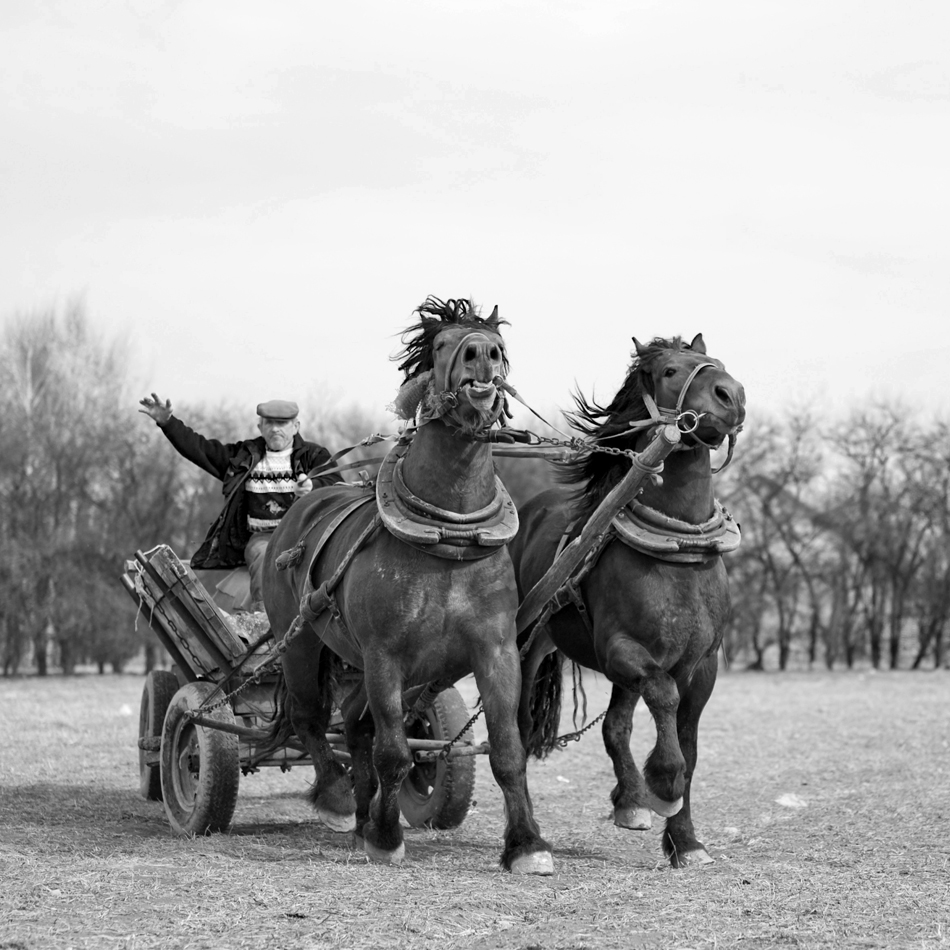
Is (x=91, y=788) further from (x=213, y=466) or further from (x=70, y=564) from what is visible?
(x=70, y=564)

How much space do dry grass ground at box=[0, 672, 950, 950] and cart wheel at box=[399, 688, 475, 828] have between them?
174 millimetres

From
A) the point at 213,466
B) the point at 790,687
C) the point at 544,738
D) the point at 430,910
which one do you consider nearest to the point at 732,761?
the point at 544,738

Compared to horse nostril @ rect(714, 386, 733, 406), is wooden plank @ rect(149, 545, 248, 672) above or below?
below

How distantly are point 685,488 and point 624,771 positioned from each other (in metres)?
1.44

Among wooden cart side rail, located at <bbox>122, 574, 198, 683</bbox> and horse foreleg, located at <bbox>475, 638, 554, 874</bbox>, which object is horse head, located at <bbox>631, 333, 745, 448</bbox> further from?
wooden cart side rail, located at <bbox>122, 574, 198, 683</bbox>

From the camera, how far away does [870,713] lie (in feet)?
62.9

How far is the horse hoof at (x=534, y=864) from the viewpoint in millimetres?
6070

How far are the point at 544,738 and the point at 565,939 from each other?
353 centimetres

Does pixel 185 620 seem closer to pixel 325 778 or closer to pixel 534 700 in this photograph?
pixel 325 778

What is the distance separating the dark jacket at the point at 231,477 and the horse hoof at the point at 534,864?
3.48m

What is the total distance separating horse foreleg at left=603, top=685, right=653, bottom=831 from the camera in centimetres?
664

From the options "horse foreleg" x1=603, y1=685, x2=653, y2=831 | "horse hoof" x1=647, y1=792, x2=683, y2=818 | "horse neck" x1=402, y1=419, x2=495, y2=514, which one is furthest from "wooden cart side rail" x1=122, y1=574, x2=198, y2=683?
"horse hoof" x1=647, y1=792, x2=683, y2=818

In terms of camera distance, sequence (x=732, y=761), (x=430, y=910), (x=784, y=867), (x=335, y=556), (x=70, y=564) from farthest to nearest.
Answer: (x=70, y=564)
(x=732, y=761)
(x=335, y=556)
(x=784, y=867)
(x=430, y=910)

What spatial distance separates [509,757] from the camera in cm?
619
